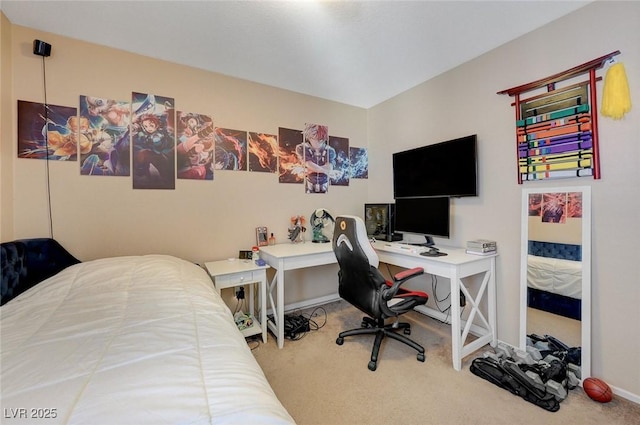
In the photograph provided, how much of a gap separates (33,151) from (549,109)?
388cm

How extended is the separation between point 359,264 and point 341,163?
1726 mm

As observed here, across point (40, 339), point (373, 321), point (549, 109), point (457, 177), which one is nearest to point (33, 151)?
point (40, 339)

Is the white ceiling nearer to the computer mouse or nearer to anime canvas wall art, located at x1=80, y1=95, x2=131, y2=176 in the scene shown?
anime canvas wall art, located at x1=80, y1=95, x2=131, y2=176

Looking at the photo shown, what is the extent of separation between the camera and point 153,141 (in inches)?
90.3

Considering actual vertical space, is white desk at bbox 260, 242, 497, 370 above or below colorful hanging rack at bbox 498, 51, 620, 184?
below

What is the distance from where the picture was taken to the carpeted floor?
4.92 ft

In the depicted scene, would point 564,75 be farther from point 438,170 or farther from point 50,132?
point 50,132

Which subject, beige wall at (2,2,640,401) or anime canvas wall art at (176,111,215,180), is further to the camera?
anime canvas wall art at (176,111,215,180)

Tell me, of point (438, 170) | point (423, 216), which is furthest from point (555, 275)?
point (438, 170)

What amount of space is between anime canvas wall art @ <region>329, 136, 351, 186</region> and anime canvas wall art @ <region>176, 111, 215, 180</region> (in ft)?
4.82

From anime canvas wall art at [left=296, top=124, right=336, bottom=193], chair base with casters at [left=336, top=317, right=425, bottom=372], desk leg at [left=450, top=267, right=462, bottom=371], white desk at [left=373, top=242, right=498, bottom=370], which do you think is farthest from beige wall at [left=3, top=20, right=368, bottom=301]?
desk leg at [left=450, top=267, right=462, bottom=371]

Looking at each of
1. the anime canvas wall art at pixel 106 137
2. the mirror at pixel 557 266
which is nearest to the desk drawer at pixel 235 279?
the anime canvas wall art at pixel 106 137

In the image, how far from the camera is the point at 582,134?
1.76 meters

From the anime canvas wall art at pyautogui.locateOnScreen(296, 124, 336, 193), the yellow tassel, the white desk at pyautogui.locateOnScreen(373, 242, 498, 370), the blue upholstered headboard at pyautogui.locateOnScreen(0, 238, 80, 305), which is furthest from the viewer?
the anime canvas wall art at pyautogui.locateOnScreen(296, 124, 336, 193)
